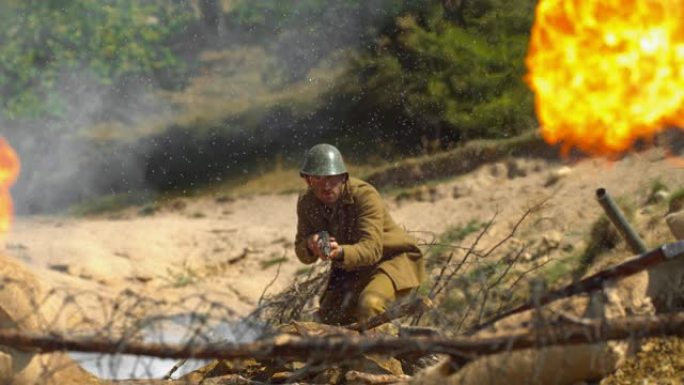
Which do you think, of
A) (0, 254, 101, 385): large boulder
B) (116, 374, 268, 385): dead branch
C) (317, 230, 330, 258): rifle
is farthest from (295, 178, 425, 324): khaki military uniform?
(0, 254, 101, 385): large boulder

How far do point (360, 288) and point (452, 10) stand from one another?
1104 centimetres

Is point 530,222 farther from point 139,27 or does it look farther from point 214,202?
point 139,27

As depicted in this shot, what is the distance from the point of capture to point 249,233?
18.1 metres

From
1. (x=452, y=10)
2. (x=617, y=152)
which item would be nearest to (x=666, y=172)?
(x=617, y=152)

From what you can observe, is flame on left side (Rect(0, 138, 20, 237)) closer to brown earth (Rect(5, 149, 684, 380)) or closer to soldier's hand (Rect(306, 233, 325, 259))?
brown earth (Rect(5, 149, 684, 380))

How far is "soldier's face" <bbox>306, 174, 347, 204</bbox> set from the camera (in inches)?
352

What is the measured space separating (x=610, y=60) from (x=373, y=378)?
5253mm

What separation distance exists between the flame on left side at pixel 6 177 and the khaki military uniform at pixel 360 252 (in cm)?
848

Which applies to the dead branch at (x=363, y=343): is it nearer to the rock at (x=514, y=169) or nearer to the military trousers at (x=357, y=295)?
the military trousers at (x=357, y=295)

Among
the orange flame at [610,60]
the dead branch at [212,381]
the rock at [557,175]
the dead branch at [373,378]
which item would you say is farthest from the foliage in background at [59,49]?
the dead branch at [373,378]

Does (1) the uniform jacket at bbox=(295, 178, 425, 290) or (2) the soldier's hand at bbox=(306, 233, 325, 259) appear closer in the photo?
(2) the soldier's hand at bbox=(306, 233, 325, 259)

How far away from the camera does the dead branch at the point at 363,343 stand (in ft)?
17.4

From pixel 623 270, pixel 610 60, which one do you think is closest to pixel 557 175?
pixel 610 60

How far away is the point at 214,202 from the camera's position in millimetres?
20531
